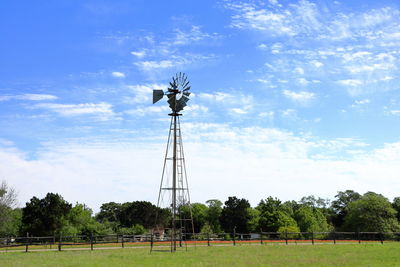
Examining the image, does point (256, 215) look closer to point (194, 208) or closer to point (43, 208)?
point (194, 208)

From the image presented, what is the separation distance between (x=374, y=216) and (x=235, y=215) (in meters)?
27.6

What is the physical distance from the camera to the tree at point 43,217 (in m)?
71.9

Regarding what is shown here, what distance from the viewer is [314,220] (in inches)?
3226

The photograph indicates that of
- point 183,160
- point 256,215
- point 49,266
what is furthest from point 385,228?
point 49,266

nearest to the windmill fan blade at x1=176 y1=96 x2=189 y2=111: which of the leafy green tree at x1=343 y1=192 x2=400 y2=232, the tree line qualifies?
the tree line

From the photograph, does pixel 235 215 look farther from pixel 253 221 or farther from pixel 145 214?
pixel 145 214

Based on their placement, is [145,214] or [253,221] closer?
[253,221]

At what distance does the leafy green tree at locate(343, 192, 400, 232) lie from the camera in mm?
74062

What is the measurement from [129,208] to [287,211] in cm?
4347

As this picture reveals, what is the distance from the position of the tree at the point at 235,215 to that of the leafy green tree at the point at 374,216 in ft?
72.1

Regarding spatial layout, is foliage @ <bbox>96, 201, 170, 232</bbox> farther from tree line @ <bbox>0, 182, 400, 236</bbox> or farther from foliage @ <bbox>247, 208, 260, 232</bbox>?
foliage @ <bbox>247, 208, 260, 232</bbox>

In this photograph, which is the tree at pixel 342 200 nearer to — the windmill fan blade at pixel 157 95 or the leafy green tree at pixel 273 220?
the leafy green tree at pixel 273 220

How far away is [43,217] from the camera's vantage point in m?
72.6

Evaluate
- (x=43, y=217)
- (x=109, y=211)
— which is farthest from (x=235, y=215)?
(x=109, y=211)
